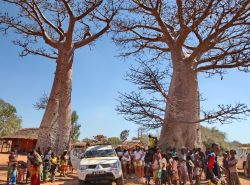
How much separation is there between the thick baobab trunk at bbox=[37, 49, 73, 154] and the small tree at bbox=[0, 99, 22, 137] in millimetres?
32743

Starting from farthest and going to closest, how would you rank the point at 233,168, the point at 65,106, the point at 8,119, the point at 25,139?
1. the point at 8,119
2. the point at 25,139
3. the point at 65,106
4. the point at 233,168

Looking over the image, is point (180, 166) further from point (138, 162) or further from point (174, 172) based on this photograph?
point (138, 162)

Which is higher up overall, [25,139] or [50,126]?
[25,139]

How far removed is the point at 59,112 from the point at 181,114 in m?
5.32

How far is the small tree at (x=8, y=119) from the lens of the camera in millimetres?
43656

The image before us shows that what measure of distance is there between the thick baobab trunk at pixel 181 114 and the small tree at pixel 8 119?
37588 millimetres

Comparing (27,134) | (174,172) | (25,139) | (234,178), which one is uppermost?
(27,134)

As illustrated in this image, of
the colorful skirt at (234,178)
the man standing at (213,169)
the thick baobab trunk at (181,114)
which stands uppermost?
the thick baobab trunk at (181,114)

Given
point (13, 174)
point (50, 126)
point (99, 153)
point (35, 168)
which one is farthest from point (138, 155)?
point (50, 126)

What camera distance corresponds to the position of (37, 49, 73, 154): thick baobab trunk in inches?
499

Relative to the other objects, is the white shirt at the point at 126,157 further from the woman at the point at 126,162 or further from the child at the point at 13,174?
the child at the point at 13,174

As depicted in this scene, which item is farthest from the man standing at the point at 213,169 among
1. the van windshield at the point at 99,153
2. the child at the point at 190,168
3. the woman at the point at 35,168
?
the woman at the point at 35,168

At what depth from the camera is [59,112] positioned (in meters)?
13.0

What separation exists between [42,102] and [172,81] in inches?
295
